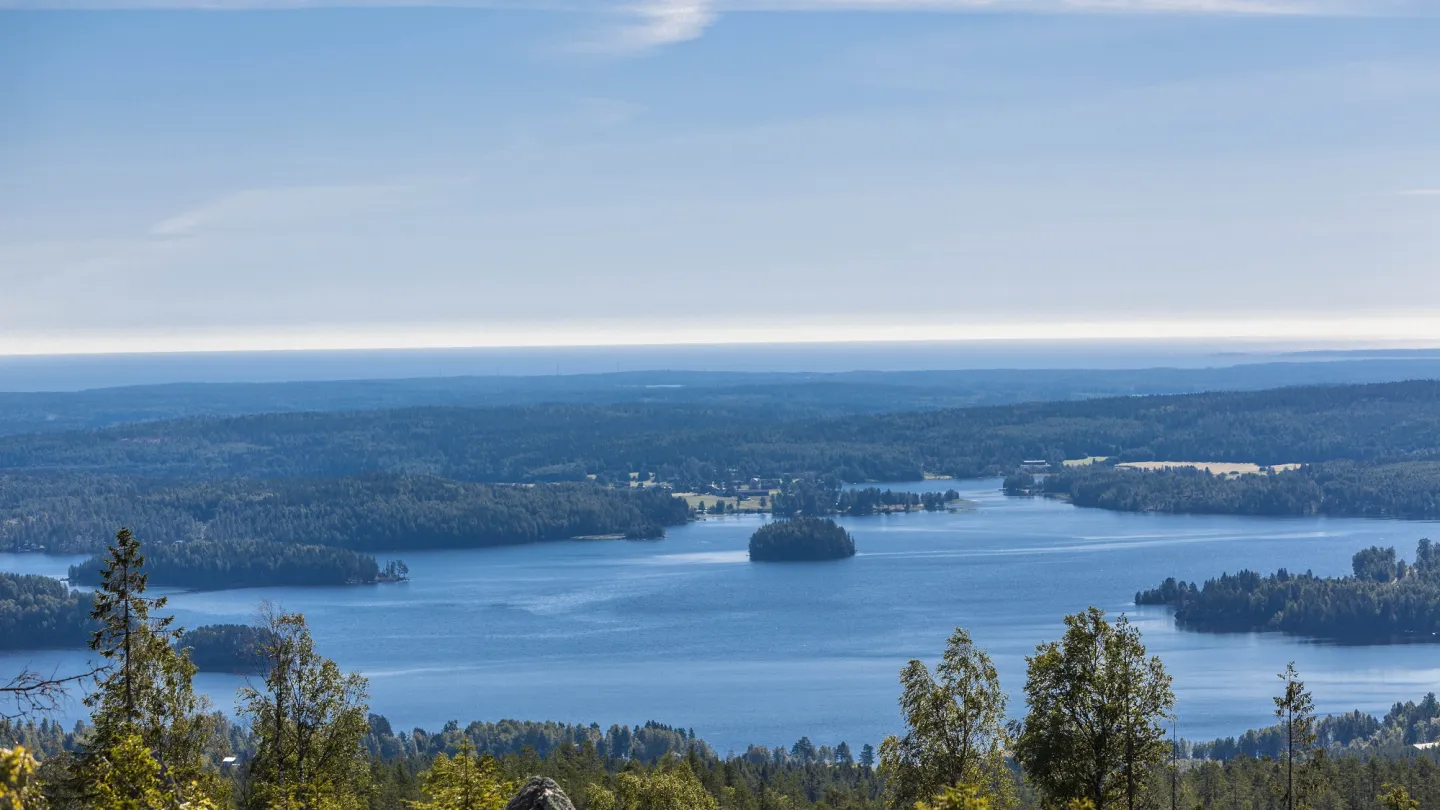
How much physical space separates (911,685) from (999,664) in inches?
2754

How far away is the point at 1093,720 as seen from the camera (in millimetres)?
21766

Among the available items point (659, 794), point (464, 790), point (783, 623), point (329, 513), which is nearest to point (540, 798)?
point (464, 790)

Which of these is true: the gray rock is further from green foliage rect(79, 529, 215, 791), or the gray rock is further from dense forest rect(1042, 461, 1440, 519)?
dense forest rect(1042, 461, 1440, 519)

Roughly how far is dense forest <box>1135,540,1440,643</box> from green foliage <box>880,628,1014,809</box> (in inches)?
3671

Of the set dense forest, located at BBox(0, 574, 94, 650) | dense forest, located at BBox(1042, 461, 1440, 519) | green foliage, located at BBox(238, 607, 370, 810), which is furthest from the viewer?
dense forest, located at BBox(1042, 461, 1440, 519)

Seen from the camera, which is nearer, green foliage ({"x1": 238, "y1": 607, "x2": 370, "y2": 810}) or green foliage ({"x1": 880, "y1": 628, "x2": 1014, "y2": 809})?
green foliage ({"x1": 880, "y1": 628, "x2": 1014, "y2": 809})

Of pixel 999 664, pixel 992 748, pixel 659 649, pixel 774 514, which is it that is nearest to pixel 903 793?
pixel 992 748

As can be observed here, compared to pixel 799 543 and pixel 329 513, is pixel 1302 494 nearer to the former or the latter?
pixel 799 543

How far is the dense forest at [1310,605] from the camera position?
10862 cm

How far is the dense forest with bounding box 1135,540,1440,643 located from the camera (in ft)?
356

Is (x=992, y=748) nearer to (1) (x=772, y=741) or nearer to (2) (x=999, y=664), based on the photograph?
(1) (x=772, y=741)

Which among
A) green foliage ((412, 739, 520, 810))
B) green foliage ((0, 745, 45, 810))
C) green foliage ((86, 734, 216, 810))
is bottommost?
green foliage ((412, 739, 520, 810))

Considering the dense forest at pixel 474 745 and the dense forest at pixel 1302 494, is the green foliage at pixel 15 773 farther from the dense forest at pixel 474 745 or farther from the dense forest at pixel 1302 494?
the dense forest at pixel 1302 494

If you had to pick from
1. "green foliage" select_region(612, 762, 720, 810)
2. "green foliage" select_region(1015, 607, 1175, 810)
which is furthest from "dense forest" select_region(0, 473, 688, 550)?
"green foliage" select_region(1015, 607, 1175, 810)
